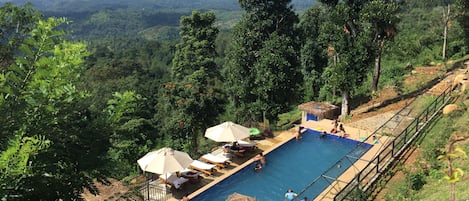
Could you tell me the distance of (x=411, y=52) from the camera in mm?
30438

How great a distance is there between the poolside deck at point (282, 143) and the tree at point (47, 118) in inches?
359

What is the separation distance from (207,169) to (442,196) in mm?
7528

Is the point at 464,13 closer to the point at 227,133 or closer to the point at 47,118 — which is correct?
the point at 227,133

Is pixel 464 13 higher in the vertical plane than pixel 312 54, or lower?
higher

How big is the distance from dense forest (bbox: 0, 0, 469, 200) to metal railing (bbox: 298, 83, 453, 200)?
4.62 metres

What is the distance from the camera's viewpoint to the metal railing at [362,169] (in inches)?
456

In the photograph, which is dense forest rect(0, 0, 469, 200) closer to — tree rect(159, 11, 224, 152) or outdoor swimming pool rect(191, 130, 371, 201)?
tree rect(159, 11, 224, 152)

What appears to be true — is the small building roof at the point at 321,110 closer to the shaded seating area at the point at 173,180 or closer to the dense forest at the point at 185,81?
the dense forest at the point at 185,81

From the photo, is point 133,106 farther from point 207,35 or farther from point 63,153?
point 207,35

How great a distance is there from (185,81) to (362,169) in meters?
16.0

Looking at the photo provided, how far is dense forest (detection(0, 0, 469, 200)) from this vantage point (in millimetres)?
3430

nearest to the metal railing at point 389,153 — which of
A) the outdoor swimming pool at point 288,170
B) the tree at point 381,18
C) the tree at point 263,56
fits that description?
the outdoor swimming pool at point 288,170

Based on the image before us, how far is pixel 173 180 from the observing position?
13.1m

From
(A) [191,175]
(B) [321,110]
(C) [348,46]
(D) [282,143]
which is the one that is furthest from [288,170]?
(C) [348,46]
